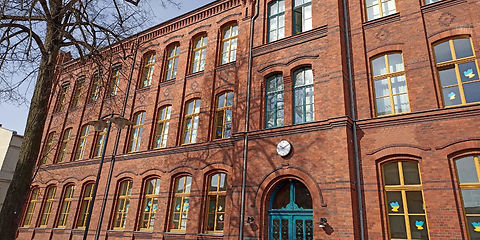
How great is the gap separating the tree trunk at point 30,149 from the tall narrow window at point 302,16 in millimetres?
8221

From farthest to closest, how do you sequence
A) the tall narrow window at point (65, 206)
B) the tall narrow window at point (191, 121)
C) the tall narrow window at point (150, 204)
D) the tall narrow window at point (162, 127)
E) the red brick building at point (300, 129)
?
the tall narrow window at point (65, 206)
the tall narrow window at point (162, 127)
the tall narrow window at point (191, 121)
the tall narrow window at point (150, 204)
the red brick building at point (300, 129)

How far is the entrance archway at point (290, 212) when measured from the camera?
385 inches

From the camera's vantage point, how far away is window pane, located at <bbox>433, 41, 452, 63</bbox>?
948cm

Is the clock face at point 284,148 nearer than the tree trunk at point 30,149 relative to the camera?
No

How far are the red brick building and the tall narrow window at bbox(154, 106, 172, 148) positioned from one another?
2.8 inches

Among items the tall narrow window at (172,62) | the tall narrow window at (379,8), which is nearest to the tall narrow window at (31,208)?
the tall narrow window at (172,62)

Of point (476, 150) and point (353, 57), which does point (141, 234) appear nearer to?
point (353, 57)

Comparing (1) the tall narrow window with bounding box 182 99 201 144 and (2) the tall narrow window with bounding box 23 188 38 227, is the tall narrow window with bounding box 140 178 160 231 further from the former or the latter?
(2) the tall narrow window with bounding box 23 188 38 227

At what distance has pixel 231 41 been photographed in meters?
14.8

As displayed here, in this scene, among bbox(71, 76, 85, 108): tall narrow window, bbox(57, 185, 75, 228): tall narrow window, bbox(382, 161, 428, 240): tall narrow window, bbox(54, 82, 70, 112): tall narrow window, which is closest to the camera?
bbox(382, 161, 428, 240): tall narrow window

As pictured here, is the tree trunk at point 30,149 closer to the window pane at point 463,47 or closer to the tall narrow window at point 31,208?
the window pane at point 463,47

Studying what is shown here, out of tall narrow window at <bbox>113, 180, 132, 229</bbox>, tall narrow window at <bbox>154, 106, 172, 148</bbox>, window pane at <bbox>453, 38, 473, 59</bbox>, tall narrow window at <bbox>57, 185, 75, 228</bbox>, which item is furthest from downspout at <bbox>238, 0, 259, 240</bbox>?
tall narrow window at <bbox>57, 185, 75, 228</bbox>

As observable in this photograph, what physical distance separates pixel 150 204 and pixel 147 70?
7.48 m

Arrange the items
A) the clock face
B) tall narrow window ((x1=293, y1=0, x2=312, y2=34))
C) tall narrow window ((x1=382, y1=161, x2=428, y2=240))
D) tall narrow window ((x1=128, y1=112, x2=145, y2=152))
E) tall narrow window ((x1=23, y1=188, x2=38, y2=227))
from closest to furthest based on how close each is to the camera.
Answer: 1. tall narrow window ((x1=382, y1=161, x2=428, y2=240))
2. the clock face
3. tall narrow window ((x1=293, y1=0, x2=312, y2=34))
4. tall narrow window ((x1=128, y1=112, x2=145, y2=152))
5. tall narrow window ((x1=23, y1=188, x2=38, y2=227))
